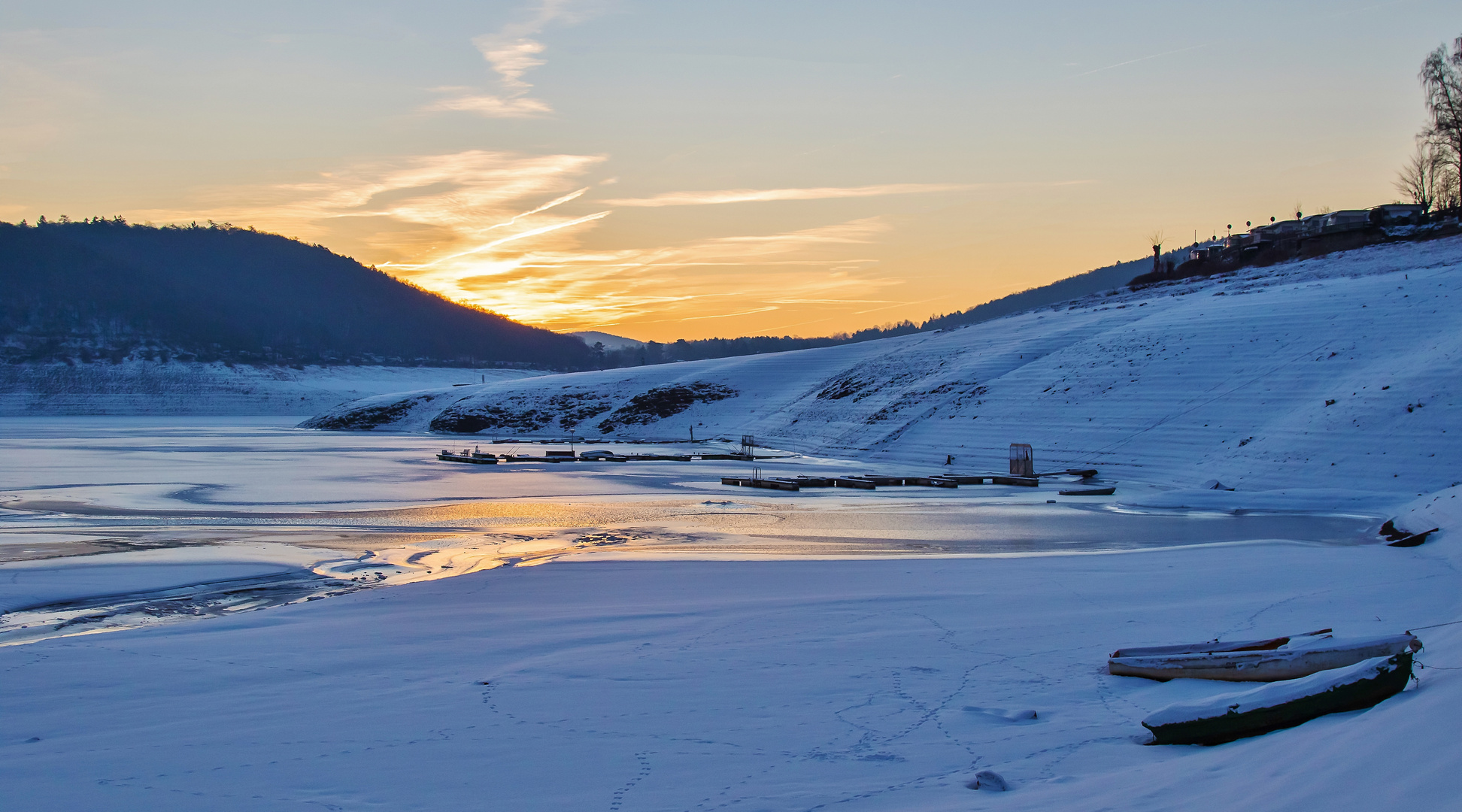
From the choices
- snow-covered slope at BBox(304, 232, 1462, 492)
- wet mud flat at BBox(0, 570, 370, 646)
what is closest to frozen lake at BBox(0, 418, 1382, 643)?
wet mud flat at BBox(0, 570, 370, 646)

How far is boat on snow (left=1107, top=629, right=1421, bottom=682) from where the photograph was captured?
7.16 m

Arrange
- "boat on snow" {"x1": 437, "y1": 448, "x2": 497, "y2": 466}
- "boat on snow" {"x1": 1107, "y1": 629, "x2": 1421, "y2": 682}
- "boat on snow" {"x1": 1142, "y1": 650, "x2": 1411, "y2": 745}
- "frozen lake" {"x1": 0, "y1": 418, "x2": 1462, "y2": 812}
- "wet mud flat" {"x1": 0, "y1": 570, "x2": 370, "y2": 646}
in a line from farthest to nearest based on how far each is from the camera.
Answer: "boat on snow" {"x1": 437, "y1": 448, "x2": 497, "y2": 466} < "wet mud flat" {"x1": 0, "y1": 570, "x2": 370, "y2": 646} < "boat on snow" {"x1": 1107, "y1": 629, "x2": 1421, "y2": 682} < "boat on snow" {"x1": 1142, "y1": 650, "x2": 1411, "y2": 745} < "frozen lake" {"x1": 0, "y1": 418, "x2": 1462, "y2": 812}

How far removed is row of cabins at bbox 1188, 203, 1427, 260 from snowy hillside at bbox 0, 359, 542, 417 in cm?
9418

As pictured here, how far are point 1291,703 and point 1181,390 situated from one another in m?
35.0

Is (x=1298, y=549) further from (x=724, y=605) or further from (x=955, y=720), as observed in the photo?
(x=955, y=720)

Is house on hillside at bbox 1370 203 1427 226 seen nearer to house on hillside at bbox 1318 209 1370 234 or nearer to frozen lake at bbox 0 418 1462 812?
house on hillside at bbox 1318 209 1370 234

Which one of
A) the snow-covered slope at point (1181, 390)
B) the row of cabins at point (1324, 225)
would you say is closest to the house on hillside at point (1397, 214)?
the row of cabins at point (1324, 225)

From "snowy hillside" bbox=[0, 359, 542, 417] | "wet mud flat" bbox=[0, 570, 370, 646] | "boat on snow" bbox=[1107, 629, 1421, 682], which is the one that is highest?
"snowy hillside" bbox=[0, 359, 542, 417]

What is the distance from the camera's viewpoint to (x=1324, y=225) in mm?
88438

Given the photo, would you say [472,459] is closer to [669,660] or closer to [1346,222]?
[669,660]

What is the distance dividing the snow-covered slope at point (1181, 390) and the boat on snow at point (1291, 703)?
2340cm

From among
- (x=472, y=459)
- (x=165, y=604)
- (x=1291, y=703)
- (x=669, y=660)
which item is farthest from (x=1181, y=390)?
(x=165, y=604)

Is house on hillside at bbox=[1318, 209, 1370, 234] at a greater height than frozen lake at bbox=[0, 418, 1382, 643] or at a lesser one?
greater

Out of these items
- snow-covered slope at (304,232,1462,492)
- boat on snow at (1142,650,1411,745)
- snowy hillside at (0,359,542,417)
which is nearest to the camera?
boat on snow at (1142,650,1411,745)
